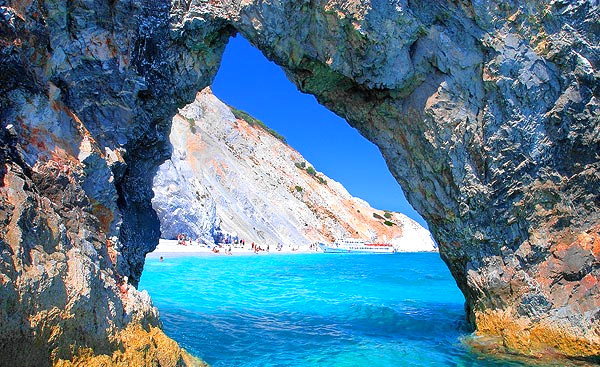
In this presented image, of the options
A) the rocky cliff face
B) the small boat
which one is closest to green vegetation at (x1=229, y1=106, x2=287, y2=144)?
the small boat

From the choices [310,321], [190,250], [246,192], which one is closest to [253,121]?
[246,192]

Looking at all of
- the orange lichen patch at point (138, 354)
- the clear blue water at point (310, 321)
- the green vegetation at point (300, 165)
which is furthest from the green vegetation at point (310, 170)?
the orange lichen patch at point (138, 354)

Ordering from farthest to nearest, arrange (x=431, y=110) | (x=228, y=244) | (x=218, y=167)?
(x=218, y=167) → (x=228, y=244) → (x=431, y=110)

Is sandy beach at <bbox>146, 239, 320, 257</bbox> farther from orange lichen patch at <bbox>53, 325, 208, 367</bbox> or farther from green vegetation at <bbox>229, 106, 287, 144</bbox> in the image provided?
green vegetation at <bbox>229, 106, 287, 144</bbox>

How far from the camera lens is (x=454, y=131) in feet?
33.3

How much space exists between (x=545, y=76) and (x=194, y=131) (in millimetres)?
43357

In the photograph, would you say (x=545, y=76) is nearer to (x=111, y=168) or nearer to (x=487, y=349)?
(x=487, y=349)

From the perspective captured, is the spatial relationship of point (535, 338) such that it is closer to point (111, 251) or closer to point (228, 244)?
point (111, 251)

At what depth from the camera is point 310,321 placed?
13469 mm

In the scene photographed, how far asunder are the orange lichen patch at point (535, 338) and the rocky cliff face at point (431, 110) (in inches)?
1.2

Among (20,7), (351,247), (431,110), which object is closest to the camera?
(20,7)

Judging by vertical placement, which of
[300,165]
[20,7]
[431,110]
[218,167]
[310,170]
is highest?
[300,165]

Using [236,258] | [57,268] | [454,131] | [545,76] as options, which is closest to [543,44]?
[545,76]

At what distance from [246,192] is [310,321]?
38.4 metres
